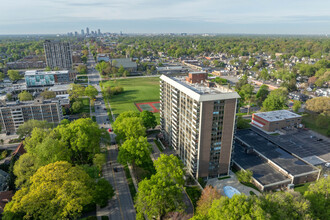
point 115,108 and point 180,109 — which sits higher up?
point 180,109

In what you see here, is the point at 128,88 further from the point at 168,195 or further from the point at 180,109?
the point at 168,195

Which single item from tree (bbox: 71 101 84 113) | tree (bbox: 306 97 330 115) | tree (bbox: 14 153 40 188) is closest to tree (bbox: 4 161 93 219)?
tree (bbox: 14 153 40 188)

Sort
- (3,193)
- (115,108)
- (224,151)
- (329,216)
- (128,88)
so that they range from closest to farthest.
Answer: (329,216) → (3,193) → (224,151) → (115,108) → (128,88)

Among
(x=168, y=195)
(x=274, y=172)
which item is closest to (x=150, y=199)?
(x=168, y=195)

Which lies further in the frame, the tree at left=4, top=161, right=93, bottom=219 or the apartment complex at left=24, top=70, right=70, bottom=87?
the apartment complex at left=24, top=70, right=70, bottom=87

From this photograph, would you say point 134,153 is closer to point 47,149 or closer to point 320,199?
point 47,149

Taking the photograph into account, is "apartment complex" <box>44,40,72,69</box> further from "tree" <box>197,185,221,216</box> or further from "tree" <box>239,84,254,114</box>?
"tree" <box>197,185,221,216</box>

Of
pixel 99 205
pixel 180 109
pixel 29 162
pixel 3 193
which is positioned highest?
pixel 180 109
